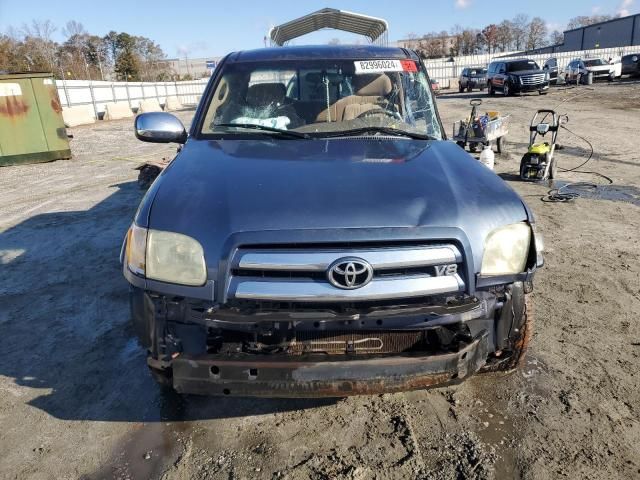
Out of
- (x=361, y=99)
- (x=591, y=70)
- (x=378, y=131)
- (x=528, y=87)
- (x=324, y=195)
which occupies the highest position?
(x=361, y=99)

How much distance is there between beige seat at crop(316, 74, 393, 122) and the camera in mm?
3561

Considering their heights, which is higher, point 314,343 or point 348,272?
point 348,272

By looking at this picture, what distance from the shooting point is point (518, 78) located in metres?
25.8

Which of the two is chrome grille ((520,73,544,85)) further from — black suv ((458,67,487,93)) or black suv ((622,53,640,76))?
black suv ((622,53,640,76))

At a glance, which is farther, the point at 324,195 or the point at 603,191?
the point at 603,191

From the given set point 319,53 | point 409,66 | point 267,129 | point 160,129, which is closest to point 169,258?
point 267,129

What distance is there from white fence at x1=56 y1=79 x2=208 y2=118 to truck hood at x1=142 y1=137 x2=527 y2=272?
18790mm

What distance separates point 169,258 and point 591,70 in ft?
118

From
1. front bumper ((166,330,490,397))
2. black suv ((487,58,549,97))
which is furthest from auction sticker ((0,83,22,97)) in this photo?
black suv ((487,58,549,97))

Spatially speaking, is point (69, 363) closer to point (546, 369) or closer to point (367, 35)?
point (546, 369)

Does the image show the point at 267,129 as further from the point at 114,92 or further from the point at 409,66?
the point at 114,92

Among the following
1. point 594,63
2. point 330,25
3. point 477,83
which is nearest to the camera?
point 330,25

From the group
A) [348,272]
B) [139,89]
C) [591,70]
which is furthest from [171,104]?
[348,272]

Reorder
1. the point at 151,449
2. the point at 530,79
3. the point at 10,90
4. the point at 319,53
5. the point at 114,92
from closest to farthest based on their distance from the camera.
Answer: the point at 151,449 < the point at 319,53 < the point at 10,90 < the point at 530,79 < the point at 114,92
